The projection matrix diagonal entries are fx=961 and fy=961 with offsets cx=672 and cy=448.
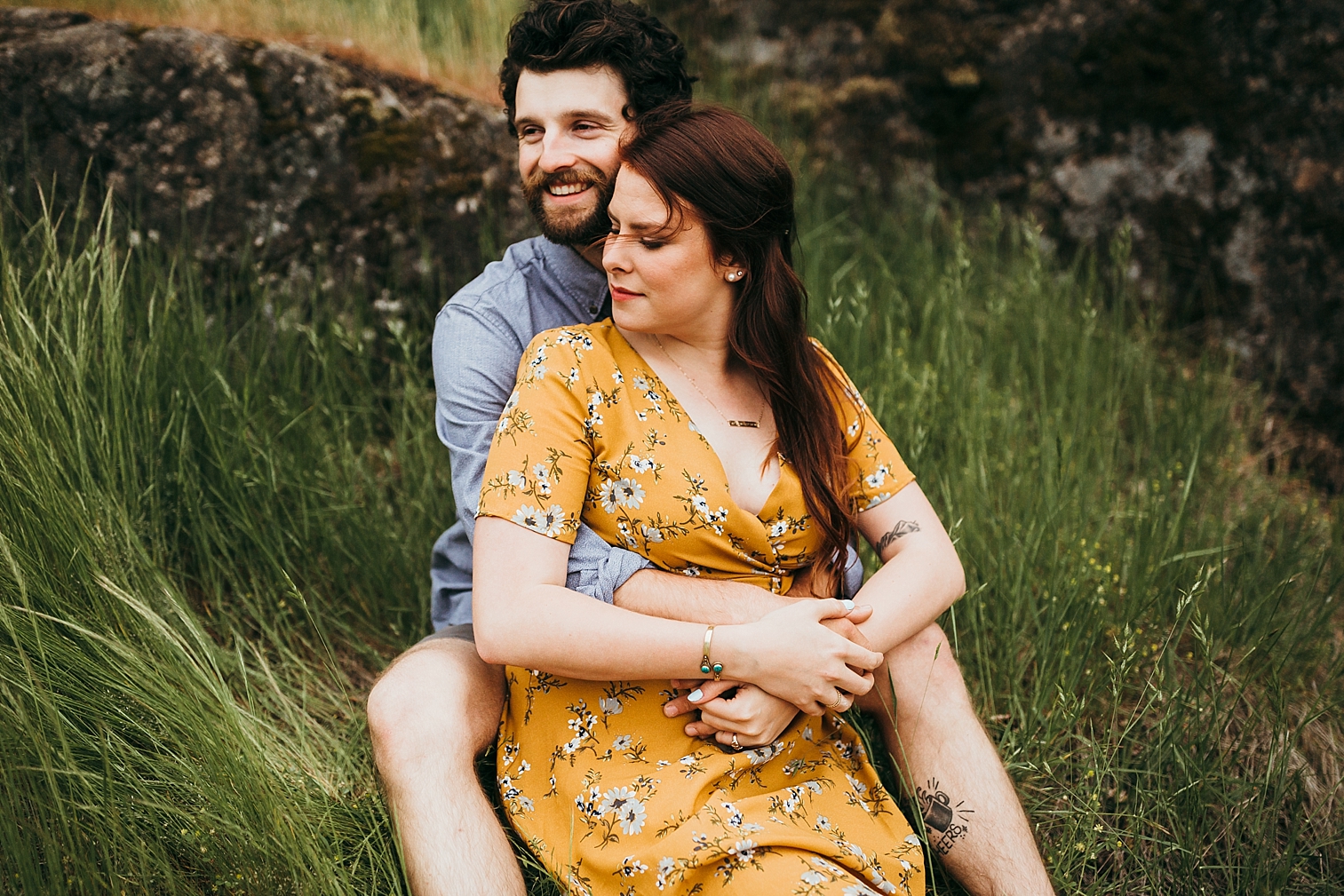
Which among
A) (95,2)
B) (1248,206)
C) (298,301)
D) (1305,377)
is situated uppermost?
(95,2)

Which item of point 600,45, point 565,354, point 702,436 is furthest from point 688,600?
point 600,45

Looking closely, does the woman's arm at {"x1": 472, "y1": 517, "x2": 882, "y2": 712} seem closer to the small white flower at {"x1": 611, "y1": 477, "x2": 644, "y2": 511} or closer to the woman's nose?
the small white flower at {"x1": 611, "y1": 477, "x2": 644, "y2": 511}

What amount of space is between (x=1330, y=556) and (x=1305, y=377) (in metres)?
1.25

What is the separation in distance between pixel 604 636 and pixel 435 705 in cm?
47

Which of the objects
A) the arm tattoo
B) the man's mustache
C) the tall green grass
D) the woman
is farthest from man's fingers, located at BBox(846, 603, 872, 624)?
the man's mustache

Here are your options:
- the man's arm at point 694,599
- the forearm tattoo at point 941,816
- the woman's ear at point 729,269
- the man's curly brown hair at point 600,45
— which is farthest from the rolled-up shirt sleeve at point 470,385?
the forearm tattoo at point 941,816

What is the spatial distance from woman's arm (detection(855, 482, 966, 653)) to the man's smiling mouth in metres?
1.10

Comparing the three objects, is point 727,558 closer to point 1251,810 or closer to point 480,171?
point 1251,810

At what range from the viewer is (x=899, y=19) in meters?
4.49

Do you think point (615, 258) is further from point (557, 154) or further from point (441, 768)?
point (441, 768)

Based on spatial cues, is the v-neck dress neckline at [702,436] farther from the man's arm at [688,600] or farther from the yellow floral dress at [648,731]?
the man's arm at [688,600]

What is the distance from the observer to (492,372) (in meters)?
2.32

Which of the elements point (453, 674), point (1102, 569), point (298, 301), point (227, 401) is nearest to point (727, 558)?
point (453, 674)

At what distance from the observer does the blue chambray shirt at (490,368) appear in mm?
1986
